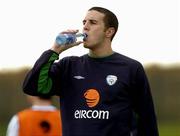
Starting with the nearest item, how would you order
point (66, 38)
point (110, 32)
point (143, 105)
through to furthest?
point (66, 38) → point (143, 105) → point (110, 32)

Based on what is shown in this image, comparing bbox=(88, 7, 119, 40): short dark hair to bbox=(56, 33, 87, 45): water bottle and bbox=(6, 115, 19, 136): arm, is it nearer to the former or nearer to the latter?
bbox=(56, 33, 87, 45): water bottle

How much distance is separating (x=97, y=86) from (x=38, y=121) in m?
1.43

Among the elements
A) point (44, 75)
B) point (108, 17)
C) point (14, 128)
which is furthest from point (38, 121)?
point (108, 17)

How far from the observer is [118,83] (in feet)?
26.3

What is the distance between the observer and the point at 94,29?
8.10m

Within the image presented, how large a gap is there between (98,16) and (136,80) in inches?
24.0

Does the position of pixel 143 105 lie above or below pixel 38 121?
above

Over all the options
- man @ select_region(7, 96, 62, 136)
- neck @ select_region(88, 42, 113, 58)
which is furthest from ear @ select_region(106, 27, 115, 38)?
man @ select_region(7, 96, 62, 136)

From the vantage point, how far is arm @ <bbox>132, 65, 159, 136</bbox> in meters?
8.12

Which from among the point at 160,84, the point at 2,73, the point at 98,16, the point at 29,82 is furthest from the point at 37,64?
the point at 160,84

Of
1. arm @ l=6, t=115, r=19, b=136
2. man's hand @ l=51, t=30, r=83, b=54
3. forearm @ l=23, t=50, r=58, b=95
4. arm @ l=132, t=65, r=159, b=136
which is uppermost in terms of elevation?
man's hand @ l=51, t=30, r=83, b=54

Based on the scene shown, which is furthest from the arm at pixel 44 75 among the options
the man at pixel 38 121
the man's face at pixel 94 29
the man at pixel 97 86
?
the man at pixel 38 121

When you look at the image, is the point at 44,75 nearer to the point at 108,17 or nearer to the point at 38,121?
the point at 108,17

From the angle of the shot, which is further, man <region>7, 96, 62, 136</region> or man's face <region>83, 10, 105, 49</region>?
man <region>7, 96, 62, 136</region>
